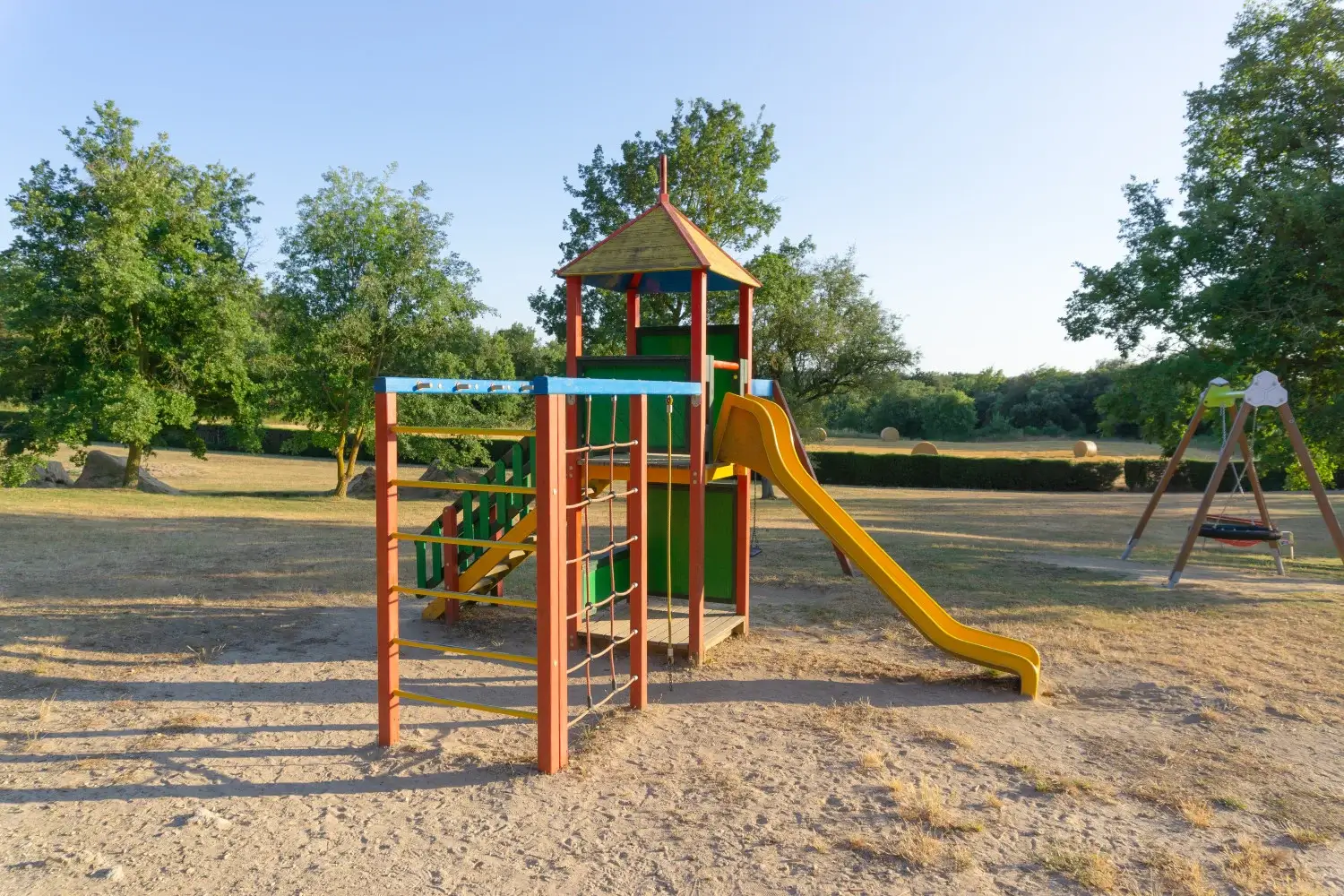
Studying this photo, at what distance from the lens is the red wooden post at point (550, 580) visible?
15.0 feet

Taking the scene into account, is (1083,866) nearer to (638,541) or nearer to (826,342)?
(638,541)

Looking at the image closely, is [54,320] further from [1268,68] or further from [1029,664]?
[1268,68]

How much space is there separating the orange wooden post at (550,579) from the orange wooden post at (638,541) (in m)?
0.94

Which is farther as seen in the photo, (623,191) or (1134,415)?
(623,191)

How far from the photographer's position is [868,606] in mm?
9023

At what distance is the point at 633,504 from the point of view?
5.65 metres

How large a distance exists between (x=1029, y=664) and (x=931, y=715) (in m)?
0.99

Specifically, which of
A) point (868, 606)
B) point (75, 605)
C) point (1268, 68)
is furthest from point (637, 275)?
point (1268, 68)

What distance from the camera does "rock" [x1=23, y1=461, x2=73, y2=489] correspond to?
22797 millimetres

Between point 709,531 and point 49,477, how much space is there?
924 inches

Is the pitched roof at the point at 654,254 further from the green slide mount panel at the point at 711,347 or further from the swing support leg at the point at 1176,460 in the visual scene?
the swing support leg at the point at 1176,460

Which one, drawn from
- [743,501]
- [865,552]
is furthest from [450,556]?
[865,552]

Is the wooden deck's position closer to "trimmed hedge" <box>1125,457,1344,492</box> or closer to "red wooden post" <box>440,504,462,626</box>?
"red wooden post" <box>440,504,462,626</box>

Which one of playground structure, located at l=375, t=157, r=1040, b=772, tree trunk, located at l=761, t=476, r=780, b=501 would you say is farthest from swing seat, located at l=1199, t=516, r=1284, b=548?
tree trunk, located at l=761, t=476, r=780, b=501
